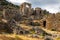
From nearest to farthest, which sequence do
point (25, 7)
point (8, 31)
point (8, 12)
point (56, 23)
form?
point (8, 31), point (56, 23), point (8, 12), point (25, 7)

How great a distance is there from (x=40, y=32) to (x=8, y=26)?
16.7ft

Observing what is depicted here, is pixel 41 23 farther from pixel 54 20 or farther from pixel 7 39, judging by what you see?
pixel 7 39

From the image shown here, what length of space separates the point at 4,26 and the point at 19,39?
24.9 ft

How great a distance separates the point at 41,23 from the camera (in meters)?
42.3

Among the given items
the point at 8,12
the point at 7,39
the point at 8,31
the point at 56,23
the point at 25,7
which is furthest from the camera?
the point at 25,7

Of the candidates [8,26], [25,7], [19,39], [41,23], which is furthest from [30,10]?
[19,39]

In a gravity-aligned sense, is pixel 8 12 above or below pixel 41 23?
above

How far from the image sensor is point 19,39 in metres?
21.3

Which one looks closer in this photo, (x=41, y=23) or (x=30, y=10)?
(x=41, y=23)

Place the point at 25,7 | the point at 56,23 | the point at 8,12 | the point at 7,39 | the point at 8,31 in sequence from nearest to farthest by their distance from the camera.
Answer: the point at 7,39
the point at 8,31
the point at 56,23
the point at 8,12
the point at 25,7

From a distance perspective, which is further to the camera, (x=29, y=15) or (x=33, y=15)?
(x=33, y=15)

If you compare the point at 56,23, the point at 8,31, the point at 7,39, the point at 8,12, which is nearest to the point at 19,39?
the point at 7,39

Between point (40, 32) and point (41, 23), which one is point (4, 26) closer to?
point (40, 32)

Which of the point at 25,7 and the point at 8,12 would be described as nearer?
the point at 8,12
